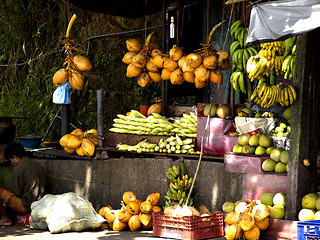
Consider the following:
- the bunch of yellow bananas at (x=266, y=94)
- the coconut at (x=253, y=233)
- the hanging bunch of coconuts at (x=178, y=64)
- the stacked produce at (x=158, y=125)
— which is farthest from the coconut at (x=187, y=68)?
the coconut at (x=253, y=233)

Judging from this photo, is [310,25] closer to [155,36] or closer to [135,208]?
[135,208]

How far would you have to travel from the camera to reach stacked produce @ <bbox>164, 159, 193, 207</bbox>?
7.76 meters

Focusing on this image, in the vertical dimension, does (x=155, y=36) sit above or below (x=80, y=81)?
above

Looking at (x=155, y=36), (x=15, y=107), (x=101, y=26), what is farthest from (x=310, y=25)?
(x=15, y=107)

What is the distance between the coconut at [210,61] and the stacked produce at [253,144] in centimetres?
125

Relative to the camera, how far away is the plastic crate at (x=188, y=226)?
22.6ft

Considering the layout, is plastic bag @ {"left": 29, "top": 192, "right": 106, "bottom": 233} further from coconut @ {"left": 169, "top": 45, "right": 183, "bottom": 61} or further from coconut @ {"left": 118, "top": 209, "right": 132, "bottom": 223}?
coconut @ {"left": 169, "top": 45, "right": 183, "bottom": 61}

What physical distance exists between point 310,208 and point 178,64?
3247mm

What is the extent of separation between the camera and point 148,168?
8.43 metres

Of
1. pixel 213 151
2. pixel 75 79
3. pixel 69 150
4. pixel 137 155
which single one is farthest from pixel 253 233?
pixel 75 79

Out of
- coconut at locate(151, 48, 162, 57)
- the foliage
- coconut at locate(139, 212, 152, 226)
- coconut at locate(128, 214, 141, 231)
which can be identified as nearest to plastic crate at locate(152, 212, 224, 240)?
coconut at locate(139, 212, 152, 226)

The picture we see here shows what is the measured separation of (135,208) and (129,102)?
5.77 metres

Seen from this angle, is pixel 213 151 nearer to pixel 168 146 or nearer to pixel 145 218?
pixel 168 146

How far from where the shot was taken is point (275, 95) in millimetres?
6797
